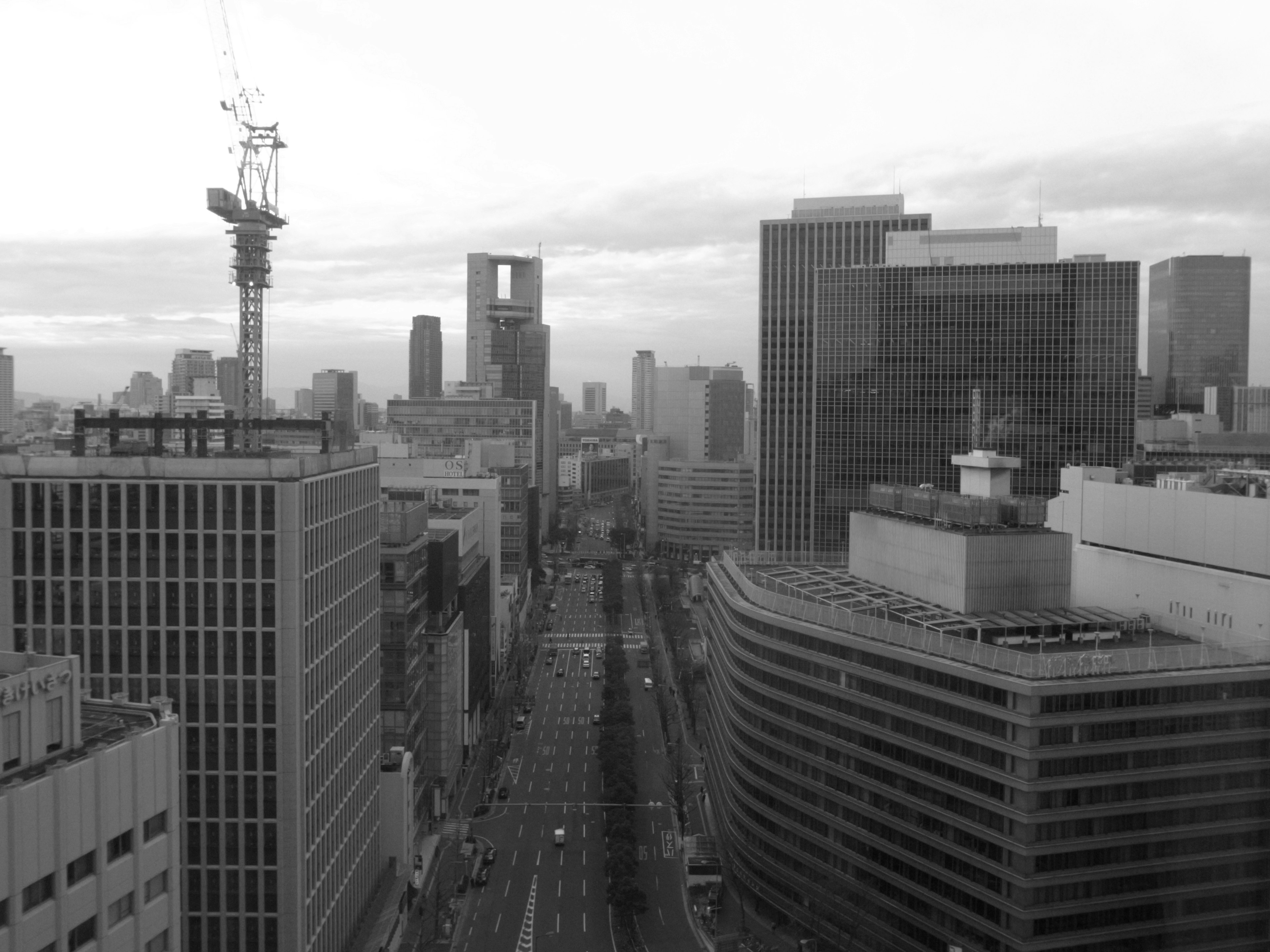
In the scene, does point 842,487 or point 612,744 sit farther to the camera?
point 842,487

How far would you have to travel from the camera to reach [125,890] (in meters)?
21.0

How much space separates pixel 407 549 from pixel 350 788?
651 inches

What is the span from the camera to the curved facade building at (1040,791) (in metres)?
41.5

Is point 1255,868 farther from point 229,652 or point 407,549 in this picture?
point 407,549

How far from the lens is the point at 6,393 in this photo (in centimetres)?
4272

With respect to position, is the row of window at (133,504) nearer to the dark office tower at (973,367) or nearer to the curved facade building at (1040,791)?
the curved facade building at (1040,791)

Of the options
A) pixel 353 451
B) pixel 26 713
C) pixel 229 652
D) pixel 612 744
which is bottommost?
pixel 612 744

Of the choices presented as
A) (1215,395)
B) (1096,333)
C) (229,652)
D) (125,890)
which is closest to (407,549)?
(229,652)

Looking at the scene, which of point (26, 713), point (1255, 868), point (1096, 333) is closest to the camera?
point (26, 713)

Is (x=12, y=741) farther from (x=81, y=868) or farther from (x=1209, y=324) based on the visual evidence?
(x=1209, y=324)

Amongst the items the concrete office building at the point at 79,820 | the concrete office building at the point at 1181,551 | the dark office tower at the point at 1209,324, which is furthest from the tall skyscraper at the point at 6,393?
the dark office tower at the point at 1209,324

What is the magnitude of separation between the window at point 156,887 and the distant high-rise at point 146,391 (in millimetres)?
43619

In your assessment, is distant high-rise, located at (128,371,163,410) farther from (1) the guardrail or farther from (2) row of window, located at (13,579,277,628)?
(1) the guardrail

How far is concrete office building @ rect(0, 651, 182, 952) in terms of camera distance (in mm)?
18328
